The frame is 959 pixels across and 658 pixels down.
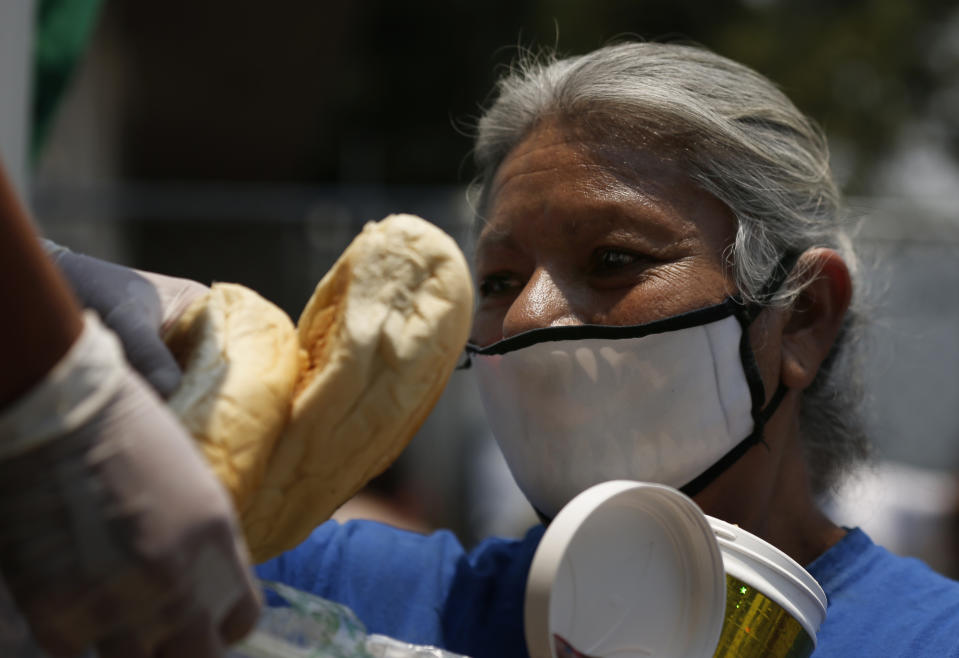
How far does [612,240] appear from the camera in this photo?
66.0 inches

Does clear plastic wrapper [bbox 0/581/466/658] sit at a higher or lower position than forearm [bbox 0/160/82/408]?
lower

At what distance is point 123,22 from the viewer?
996cm

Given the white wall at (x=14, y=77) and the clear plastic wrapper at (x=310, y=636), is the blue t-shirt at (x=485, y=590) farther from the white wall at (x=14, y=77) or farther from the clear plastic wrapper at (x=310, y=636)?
the white wall at (x=14, y=77)

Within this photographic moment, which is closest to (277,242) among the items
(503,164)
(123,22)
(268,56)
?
(503,164)

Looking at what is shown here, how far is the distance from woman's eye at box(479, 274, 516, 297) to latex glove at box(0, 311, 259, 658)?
1.07 meters

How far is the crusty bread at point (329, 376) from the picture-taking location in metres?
1.01

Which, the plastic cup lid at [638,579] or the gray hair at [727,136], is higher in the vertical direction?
the gray hair at [727,136]

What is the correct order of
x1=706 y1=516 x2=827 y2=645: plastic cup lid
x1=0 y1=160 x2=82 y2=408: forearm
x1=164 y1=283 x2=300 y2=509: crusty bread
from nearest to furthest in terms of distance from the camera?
x1=0 y1=160 x2=82 y2=408: forearm < x1=164 y1=283 x2=300 y2=509: crusty bread < x1=706 y1=516 x2=827 y2=645: plastic cup lid

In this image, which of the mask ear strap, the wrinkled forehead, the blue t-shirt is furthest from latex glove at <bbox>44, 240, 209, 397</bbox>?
the mask ear strap

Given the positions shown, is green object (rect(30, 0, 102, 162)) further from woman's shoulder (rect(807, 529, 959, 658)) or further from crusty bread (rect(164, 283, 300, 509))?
woman's shoulder (rect(807, 529, 959, 658))

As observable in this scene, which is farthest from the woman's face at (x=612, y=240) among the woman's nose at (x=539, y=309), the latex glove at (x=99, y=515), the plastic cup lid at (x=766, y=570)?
the latex glove at (x=99, y=515)

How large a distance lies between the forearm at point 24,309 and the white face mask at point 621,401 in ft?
Result: 3.00

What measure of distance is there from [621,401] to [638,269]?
0.25 m

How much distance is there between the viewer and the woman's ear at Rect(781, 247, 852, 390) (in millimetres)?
1847
